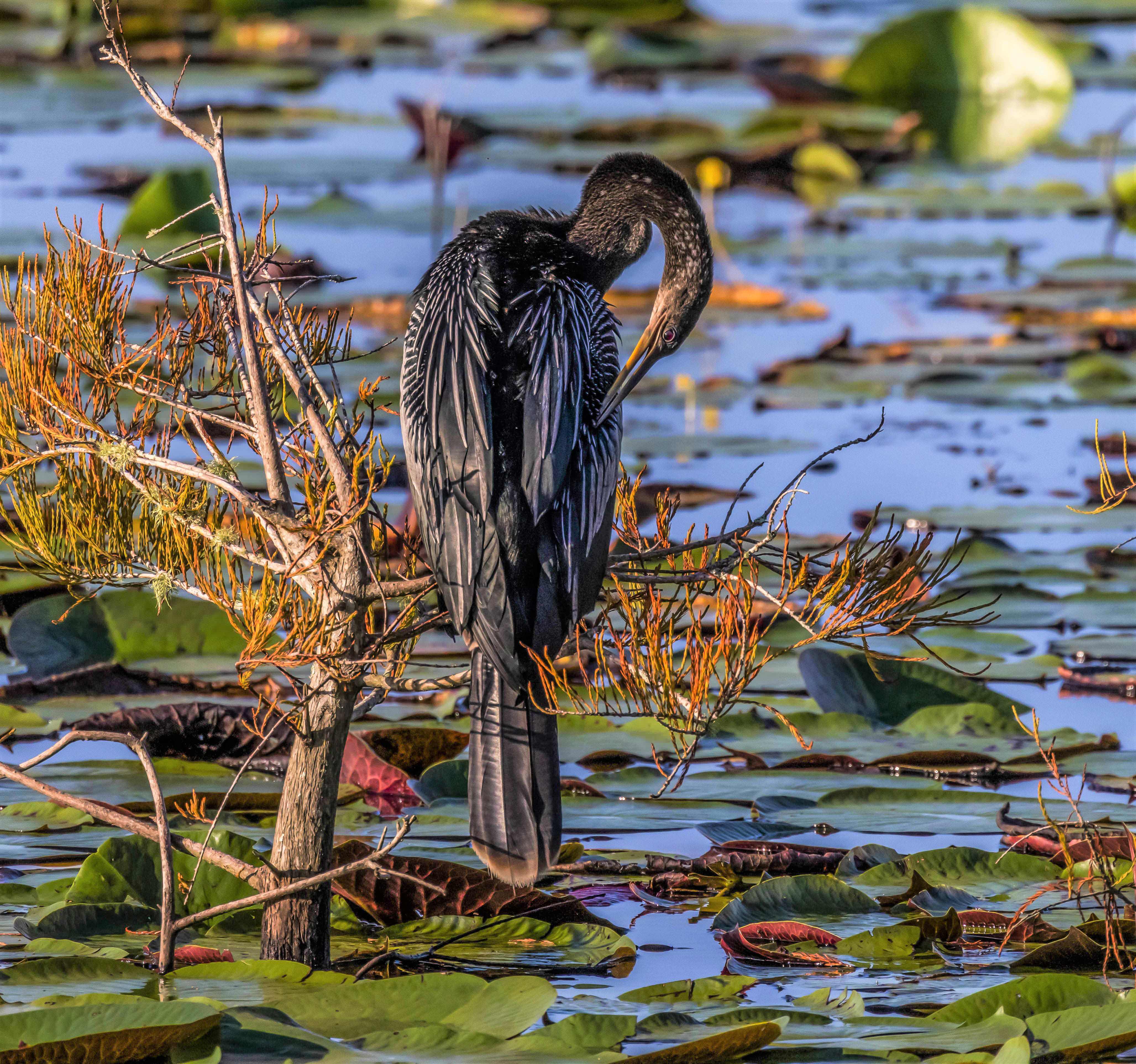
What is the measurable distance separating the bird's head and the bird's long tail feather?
0.88 m

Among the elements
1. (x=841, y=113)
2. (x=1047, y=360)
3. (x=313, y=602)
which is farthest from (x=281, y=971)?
(x=841, y=113)

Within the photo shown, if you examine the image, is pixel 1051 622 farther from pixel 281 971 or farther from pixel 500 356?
pixel 281 971

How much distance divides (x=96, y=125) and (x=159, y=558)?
1125 centimetres

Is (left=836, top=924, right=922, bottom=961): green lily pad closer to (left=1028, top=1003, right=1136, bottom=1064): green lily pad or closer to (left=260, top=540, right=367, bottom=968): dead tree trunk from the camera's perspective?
(left=1028, top=1003, right=1136, bottom=1064): green lily pad

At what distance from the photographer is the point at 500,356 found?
318 cm

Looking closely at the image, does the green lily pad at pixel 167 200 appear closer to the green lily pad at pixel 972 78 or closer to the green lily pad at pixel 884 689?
the green lily pad at pixel 884 689

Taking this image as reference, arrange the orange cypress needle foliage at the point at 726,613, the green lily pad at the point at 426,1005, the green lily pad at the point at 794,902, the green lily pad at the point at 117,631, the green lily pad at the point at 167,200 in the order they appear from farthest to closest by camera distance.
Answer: the green lily pad at the point at 167,200, the green lily pad at the point at 117,631, the green lily pad at the point at 794,902, the orange cypress needle foliage at the point at 726,613, the green lily pad at the point at 426,1005

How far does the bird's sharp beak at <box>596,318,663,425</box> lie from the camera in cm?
322

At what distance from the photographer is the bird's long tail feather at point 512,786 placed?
3.04m

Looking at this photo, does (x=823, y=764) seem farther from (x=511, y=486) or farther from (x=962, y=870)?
(x=511, y=486)

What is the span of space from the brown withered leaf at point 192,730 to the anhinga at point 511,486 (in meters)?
1.20

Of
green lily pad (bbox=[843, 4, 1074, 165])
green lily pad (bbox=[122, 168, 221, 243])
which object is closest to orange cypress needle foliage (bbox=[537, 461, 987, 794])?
green lily pad (bbox=[122, 168, 221, 243])

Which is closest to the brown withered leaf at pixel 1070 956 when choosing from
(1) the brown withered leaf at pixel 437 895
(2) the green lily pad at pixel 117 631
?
(1) the brown withered leaf at pixel 437 895

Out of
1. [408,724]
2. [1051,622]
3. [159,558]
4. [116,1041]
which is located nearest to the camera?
[116,1041]
